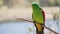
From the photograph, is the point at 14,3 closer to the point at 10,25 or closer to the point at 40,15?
the point at 10,25

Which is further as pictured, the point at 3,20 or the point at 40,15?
the point at 3,20

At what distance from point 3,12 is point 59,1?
48 cm

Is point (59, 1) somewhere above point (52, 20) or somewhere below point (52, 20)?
above

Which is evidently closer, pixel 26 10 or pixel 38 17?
pixel 38 17

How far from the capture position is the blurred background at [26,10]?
1.05m

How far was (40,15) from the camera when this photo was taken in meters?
0.70

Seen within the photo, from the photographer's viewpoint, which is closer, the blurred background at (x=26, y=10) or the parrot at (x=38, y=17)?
the parrot at (x=38, y=17)

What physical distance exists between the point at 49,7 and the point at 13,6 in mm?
299

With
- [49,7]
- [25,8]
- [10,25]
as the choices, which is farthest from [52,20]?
[10,25]

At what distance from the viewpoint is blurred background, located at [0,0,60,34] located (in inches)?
41.3

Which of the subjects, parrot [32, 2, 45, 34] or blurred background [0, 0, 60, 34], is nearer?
parrot [32, 2, 45, 34]

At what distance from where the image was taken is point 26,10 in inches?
42.3

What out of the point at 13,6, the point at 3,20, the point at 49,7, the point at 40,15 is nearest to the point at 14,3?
the point at 13,6

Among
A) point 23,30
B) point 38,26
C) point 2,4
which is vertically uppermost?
point 2,4
